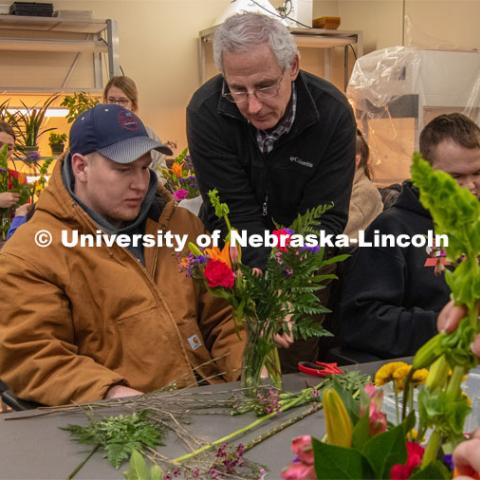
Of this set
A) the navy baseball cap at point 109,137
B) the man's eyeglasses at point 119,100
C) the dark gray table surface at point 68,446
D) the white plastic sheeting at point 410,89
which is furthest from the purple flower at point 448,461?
the white plastic sheeting at point 410,89

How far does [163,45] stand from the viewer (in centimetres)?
613

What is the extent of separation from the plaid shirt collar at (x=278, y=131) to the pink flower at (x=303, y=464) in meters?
1.53

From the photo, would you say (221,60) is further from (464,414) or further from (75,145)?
(464,414)

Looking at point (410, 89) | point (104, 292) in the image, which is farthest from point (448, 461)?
point (410, 89)

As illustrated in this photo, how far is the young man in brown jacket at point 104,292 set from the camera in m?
1.55

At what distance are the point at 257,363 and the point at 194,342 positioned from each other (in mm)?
402

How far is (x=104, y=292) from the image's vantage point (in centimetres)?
170

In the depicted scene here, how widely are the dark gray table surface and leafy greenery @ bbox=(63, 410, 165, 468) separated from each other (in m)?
0.02

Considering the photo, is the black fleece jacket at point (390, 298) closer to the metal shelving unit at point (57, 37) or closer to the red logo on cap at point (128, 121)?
the red logo on cap at point (128, 121)

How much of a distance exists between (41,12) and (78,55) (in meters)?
0.80

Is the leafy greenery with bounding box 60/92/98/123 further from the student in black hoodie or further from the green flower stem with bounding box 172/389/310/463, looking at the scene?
the green flower stem with bounding box 172/389/310/463

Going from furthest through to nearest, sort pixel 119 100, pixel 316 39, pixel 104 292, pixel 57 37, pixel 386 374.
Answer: pixel 316 39
pixel 57 37
pixel 119 100
pixel 104 292
pixel 386 374

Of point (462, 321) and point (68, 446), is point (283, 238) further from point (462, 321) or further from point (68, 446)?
point (462, 321)

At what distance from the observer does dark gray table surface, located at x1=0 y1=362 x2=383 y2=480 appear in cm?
112
